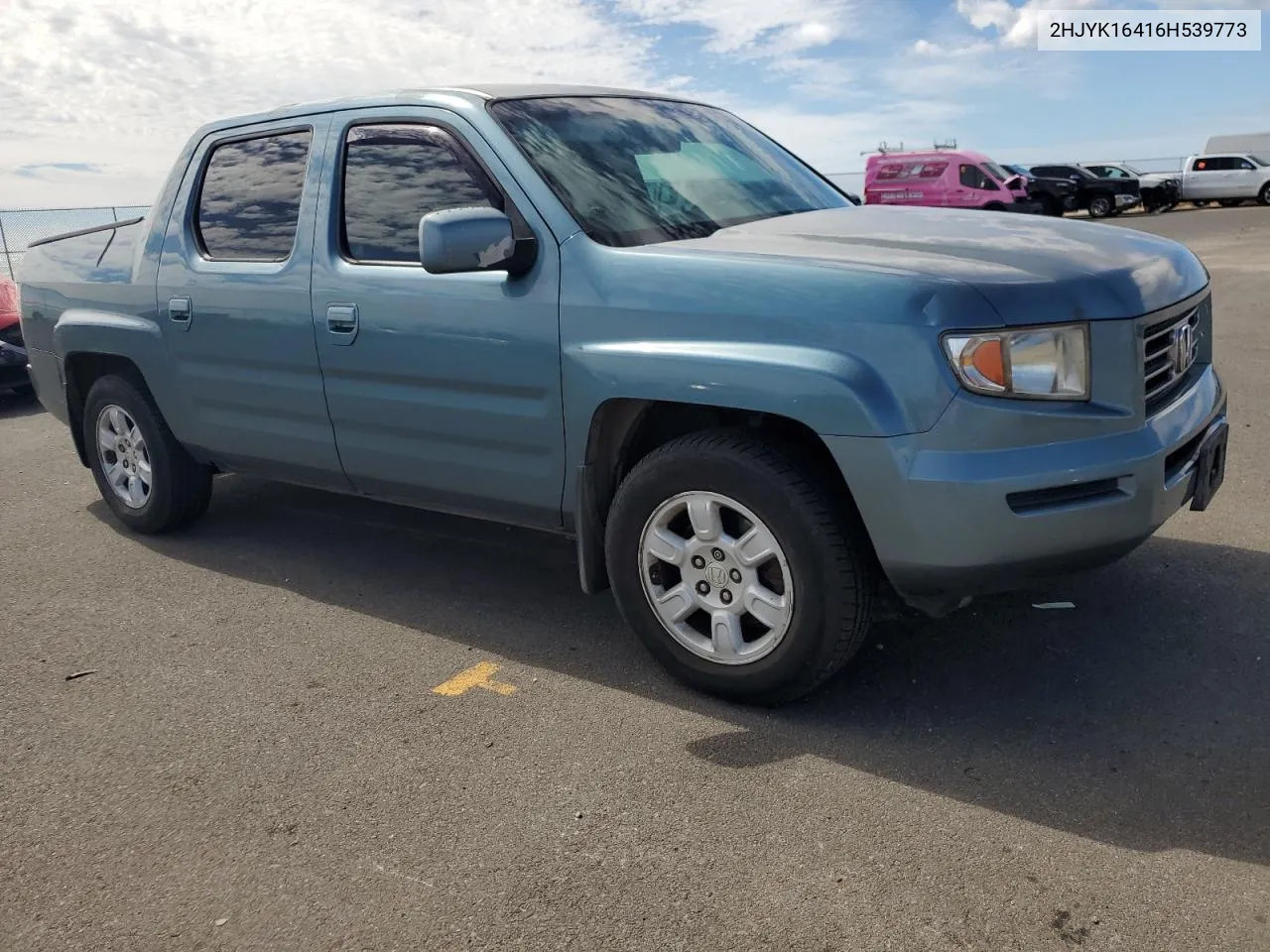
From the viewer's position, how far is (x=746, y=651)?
133 inches

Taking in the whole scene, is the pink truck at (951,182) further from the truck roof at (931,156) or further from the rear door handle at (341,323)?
the rear door handle at (341,323)

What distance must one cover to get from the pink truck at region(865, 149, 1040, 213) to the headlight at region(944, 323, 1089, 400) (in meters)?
25.9

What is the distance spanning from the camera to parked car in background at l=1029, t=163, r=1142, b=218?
104 ft

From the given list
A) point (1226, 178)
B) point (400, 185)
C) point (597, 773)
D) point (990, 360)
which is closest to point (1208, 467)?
point (990, 360)

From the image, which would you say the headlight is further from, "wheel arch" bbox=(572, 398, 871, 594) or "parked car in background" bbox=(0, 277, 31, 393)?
"parked car in background" bbox=(0, 277, 31, 393)

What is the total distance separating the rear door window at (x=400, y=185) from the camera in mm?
3863

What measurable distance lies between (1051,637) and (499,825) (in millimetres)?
1963

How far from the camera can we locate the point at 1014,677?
3.54 meters

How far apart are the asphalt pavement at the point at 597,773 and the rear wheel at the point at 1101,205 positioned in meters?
29.9

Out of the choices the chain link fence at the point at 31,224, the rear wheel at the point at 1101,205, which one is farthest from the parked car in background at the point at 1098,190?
the chain link fence at the point at 31,224

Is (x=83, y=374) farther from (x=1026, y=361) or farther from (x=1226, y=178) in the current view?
(x=1226, y=178)

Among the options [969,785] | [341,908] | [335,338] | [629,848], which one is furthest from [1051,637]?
[335,338]

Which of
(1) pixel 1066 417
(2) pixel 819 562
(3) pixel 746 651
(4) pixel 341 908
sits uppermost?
(1) pixel 1066 417

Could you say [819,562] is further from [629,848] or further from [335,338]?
[335,338]
